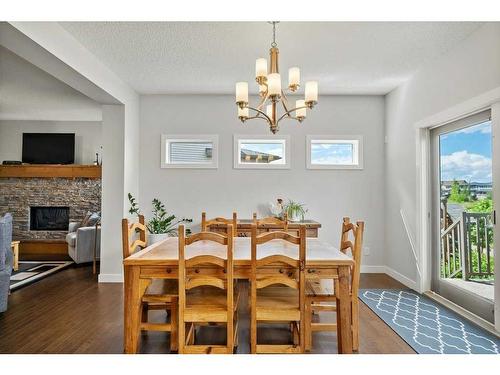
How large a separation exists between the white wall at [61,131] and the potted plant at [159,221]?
291 cm

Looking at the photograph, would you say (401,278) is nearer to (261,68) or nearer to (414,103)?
(414,103)

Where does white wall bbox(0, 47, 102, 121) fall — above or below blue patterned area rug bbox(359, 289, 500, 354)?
above

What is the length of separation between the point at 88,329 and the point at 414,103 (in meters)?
4.36

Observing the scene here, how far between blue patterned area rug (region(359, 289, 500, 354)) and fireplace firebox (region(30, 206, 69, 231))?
5839mm

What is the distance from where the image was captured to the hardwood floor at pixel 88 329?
2.42m

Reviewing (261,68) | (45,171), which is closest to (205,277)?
(261,68)

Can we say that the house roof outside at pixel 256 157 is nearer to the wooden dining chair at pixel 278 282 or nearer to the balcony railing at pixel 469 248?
the balcony railing at pixel 469 248

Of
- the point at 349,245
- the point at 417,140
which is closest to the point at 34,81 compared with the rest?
the point at 349,245

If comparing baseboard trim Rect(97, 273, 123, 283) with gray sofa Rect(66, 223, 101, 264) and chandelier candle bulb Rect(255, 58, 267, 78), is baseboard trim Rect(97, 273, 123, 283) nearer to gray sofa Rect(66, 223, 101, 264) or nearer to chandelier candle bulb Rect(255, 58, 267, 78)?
gray sofa Rect(66, 223, 101, 264)

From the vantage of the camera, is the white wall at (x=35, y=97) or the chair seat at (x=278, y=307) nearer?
the chair seat at (x=278, y=307)

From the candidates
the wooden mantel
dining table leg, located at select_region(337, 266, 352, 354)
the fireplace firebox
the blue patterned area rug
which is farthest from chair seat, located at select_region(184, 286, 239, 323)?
the fireplace firebox

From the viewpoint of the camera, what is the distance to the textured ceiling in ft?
9.40

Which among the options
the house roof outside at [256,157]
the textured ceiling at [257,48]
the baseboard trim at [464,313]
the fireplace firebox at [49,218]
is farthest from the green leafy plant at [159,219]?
the baseboard trim at [464,313]
